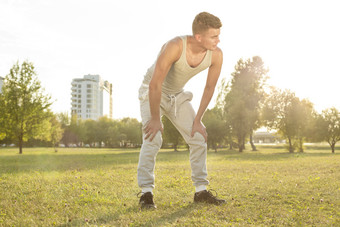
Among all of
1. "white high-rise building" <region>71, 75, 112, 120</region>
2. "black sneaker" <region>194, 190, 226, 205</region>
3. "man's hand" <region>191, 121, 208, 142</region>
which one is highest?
A: "white high-rise building" <region>71, 75, 112, 120</region>

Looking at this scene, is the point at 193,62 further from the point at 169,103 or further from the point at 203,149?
the point at 203,149

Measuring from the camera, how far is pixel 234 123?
35.3 m

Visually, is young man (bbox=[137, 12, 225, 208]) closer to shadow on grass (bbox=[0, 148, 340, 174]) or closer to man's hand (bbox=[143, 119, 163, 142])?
man's hand (bbox=[143, 119, 163, 142])

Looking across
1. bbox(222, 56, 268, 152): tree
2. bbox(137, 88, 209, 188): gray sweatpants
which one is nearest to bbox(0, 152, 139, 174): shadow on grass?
bbox(137, 88, 209, 188): gray sweatpants

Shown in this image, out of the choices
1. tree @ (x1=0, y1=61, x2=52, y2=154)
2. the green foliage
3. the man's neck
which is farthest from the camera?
the green foliage

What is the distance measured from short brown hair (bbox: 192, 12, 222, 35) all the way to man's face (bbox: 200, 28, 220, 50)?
5cm

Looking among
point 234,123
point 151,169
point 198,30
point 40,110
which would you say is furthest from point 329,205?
point 234,123

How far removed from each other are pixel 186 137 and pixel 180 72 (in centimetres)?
96

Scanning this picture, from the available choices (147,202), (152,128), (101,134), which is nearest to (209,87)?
(152,128)

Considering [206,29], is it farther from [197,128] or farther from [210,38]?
[197,128]

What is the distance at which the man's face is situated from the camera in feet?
11.9

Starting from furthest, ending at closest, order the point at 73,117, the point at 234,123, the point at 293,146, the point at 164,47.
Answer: the point at 73,117
the point at 293,146
the point at 234,123
the point at 164,47

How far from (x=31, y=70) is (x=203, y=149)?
1075 inches

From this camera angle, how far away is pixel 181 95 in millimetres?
4195
